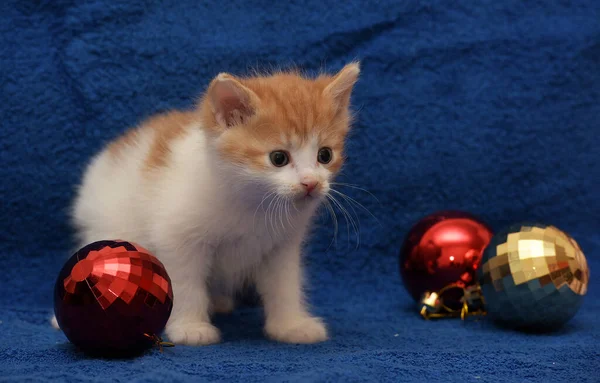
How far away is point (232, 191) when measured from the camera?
175cm

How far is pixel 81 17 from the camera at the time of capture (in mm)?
2416

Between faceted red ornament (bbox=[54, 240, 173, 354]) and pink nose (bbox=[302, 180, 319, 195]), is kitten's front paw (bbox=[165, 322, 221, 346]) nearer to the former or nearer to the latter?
faceted red ornament (bbox=[54, 240, 173, 354])

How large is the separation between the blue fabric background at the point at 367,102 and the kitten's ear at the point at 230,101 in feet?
2.29

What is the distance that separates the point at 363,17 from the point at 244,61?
0.43 m

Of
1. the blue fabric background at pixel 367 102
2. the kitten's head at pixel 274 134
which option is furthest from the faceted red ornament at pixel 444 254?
the kitten's head at pixel 274 134

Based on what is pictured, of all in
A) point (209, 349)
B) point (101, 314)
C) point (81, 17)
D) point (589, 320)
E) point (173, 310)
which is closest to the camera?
point (101, 314)

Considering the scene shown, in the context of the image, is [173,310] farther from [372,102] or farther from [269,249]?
[372,102]

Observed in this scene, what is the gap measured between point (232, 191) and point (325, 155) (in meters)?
0.23

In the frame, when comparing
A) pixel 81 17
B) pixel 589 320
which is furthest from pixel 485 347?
pixel 81 17

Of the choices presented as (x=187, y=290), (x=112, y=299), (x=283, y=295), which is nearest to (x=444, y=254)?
(x=283, y=295)

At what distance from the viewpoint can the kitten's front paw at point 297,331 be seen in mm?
1869

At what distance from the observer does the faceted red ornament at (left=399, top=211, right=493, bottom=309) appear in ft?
6.98

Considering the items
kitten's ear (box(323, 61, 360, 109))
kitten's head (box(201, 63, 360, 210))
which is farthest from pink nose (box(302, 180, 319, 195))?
kitten's ear (box(323, 61, 360, 109))

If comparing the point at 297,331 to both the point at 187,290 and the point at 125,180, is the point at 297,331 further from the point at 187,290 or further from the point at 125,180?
the point at 125,180
